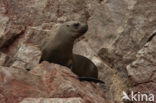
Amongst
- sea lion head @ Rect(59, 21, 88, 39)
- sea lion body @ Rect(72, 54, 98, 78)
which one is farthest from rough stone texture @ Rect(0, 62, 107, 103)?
sea lion body @ Rect(72, 54, 98, 78)

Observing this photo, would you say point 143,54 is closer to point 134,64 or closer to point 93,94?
point 134,64

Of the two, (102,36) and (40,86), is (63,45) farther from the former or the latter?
(102,36)

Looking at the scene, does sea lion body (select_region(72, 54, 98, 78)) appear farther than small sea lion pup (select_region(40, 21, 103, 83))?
Yes

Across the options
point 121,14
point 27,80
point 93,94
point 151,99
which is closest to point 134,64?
point 151,99

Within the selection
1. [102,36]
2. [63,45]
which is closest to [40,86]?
[63,45]

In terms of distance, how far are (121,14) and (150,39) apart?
4.58 feet

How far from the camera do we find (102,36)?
30.8 feet

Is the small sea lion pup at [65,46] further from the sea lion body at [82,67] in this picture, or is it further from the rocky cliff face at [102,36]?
the rocky cliff face at [102,36]

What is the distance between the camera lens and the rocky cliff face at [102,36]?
26.9ft

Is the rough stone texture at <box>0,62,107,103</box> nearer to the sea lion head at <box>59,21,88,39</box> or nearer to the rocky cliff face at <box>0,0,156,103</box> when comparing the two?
the rocky cliff face at <box>0,0,156,103</box>

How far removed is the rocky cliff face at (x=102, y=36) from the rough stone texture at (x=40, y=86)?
26.0 inches

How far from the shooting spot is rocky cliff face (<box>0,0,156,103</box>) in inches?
323

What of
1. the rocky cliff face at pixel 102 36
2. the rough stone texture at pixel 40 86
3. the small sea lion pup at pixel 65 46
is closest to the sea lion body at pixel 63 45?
the small sea lion pup at pixel 65 46

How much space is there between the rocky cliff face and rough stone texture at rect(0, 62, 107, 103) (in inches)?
26.0
